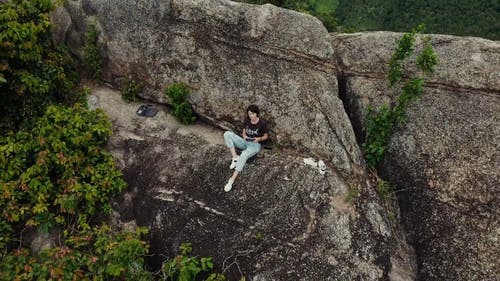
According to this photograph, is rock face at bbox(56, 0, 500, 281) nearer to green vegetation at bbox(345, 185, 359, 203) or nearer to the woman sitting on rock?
green vegetation at bbox(345, 185, 359, 203)

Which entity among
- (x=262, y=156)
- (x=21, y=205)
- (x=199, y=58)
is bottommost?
(x=21, y=205)

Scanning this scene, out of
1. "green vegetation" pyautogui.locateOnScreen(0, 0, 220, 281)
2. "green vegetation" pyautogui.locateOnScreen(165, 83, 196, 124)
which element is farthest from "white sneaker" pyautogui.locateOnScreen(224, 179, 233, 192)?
"green vegetation" pyautogui.locateOnScreen(165, 83, 196, 124)

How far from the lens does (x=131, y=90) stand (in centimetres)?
1067

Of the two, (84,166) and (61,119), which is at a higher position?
(61,119)

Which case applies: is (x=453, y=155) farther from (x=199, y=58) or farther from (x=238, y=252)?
(x=199, y=58)

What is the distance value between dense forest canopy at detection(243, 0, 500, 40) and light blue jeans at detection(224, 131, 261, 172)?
32.5m

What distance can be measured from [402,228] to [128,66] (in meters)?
8.25

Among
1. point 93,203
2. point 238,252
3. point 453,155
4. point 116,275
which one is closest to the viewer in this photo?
point 116,275

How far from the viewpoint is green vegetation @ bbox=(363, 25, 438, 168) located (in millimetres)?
9016

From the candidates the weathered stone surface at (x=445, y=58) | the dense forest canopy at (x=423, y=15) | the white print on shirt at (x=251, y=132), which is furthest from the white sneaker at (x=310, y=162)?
the dense forest canopy at (x=423, y=15)

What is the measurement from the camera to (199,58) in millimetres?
10219

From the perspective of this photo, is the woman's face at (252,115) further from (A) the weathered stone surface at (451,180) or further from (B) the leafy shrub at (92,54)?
(B) the leafy shrub at (92,54)

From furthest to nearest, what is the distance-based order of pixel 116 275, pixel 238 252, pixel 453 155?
pixel 453 155 < pixel 238 252 < pixel 116 275

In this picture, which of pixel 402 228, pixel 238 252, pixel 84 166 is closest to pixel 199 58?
pixel 84 166
